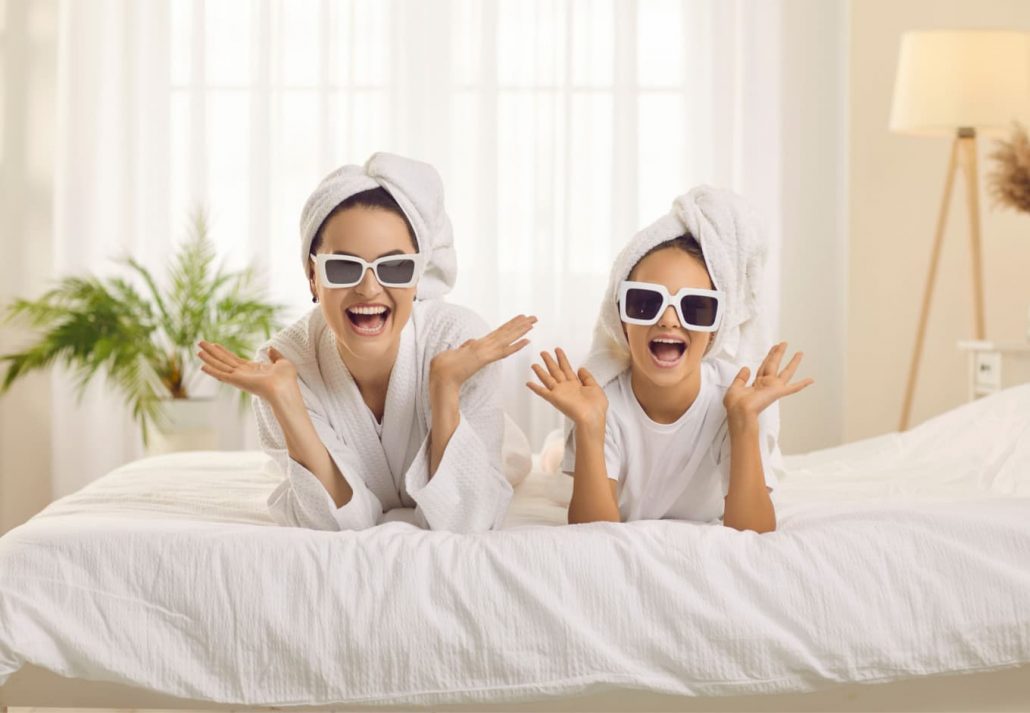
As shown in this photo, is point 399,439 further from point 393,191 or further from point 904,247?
point 904,247

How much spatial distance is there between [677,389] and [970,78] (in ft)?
8.03

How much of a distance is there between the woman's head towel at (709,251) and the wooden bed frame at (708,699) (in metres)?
0.57

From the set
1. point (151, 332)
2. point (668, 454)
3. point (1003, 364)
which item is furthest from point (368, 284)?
point (151, 332)

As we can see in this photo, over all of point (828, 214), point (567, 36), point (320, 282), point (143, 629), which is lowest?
point (143, 629)

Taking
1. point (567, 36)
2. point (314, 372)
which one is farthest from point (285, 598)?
point (567, 36)

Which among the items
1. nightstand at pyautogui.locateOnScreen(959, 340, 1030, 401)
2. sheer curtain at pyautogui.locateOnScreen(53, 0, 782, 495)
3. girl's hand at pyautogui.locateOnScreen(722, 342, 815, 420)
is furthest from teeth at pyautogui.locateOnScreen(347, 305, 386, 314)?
sheer curtain at pyautogui.locateOnScreen(53, 0, 782, 495)

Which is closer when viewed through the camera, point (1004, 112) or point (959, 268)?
point (1004, 112)

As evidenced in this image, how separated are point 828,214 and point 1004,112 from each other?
1098 mm

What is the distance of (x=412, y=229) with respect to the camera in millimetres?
1851

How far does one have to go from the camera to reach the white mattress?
1.55 m

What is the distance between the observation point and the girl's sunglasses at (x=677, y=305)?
179cm

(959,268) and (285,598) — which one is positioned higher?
(959,268)

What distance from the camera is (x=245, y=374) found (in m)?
1.77

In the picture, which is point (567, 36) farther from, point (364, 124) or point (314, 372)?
point (314, 372)
